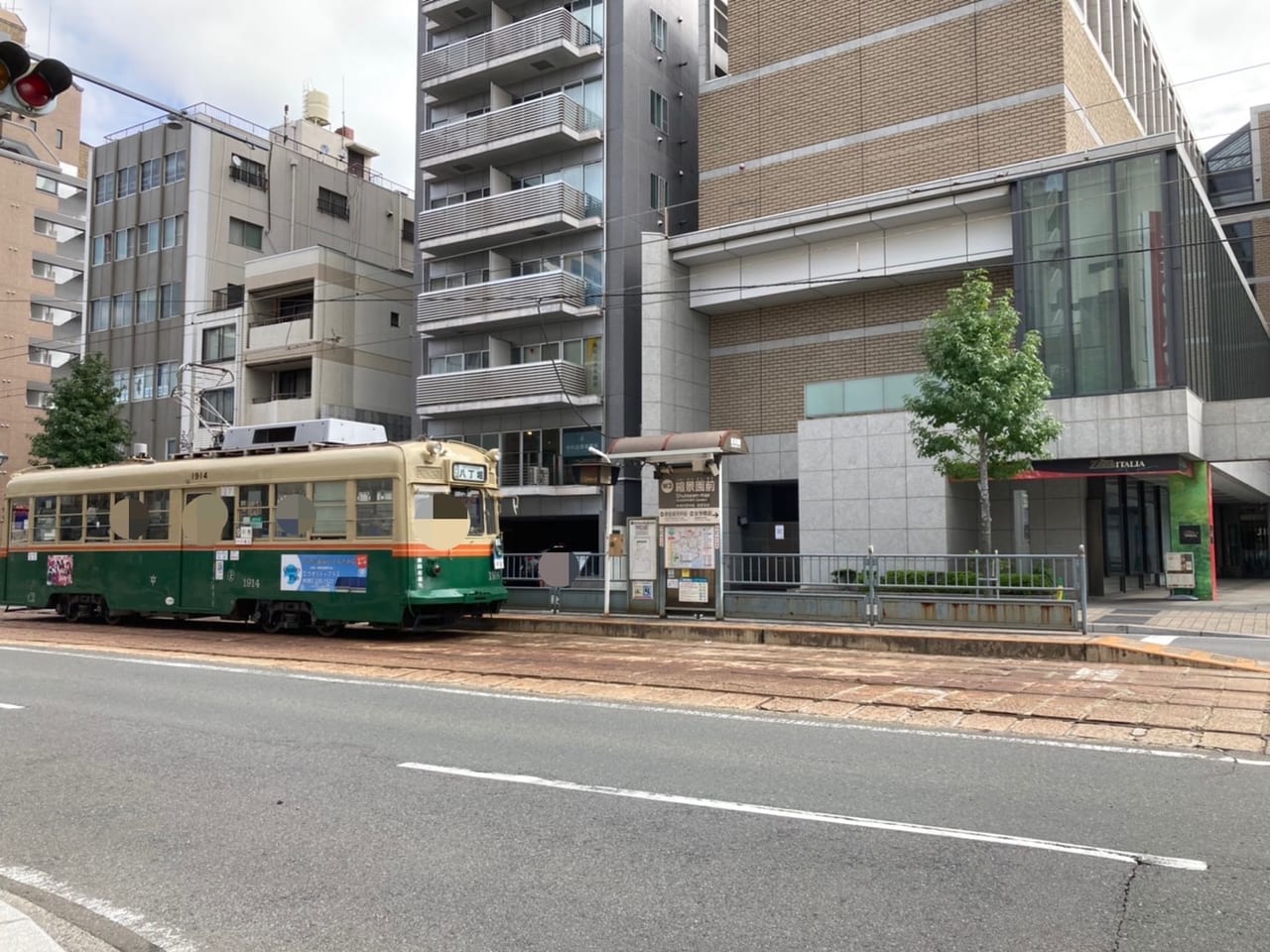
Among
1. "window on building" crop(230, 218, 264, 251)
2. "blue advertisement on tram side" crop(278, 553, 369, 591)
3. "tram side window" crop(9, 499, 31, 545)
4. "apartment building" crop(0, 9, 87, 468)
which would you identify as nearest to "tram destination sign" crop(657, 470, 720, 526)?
"blue advertisement on tram side" crop(278, 553, 369, 591)

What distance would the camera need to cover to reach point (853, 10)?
31297 millimetres

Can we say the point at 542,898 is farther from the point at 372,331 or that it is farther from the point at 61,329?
the point at 61,329

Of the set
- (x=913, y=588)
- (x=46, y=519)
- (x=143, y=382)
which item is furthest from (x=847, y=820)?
(x=143, y=382)

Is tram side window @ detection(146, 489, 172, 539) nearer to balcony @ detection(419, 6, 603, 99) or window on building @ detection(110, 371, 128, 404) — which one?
balcony @ detection(419, 6, 603, 99)

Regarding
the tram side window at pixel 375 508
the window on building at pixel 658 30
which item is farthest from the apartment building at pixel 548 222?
the tram side window at pixel 375 508

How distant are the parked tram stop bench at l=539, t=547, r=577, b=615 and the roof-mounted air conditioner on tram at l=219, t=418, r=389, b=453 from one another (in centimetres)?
411

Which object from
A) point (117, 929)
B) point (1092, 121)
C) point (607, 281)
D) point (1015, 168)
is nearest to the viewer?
point (117, 929)

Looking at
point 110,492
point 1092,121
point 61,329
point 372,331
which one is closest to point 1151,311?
point 1092,121

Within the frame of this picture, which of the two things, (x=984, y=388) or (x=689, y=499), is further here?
(x=984, y=388)

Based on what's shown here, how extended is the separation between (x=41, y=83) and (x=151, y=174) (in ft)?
145

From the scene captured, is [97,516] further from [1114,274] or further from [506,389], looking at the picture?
[1114,274]

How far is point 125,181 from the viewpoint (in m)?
47.3

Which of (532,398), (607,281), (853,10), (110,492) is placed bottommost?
(110,492)

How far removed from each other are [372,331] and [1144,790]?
39.7 m
